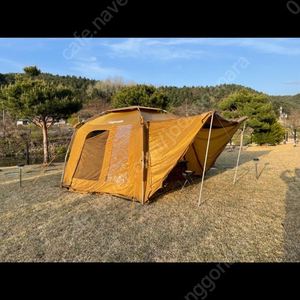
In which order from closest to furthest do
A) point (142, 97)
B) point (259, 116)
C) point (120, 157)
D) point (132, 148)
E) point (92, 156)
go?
1. point (132, 148)
2. point (120, 157)
3. point (92, 156)
4. point (142, 97)
5. point (259, 116)

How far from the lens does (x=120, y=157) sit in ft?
14.2

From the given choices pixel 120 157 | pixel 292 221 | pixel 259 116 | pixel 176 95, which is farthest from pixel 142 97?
pixel 176 95

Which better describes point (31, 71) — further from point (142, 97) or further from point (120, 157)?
point (120, 157)

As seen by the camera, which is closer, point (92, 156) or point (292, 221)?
point (292, 221)

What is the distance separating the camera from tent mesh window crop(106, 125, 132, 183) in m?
4.27

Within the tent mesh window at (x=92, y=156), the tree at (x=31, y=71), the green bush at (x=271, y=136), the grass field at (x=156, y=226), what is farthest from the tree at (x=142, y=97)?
the grass field at (x=156, y=226)

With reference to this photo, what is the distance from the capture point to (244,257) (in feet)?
7.63

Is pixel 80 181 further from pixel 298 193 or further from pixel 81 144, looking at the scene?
pixel 298 193

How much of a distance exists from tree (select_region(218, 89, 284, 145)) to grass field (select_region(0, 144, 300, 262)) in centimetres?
1054

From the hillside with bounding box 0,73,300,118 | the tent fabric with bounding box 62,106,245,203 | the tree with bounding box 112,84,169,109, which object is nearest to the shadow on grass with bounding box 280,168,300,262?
the tent fabric with bounding box 62,106,245,203

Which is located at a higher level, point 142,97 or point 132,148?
point 142,97

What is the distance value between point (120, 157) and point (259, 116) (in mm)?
13112
